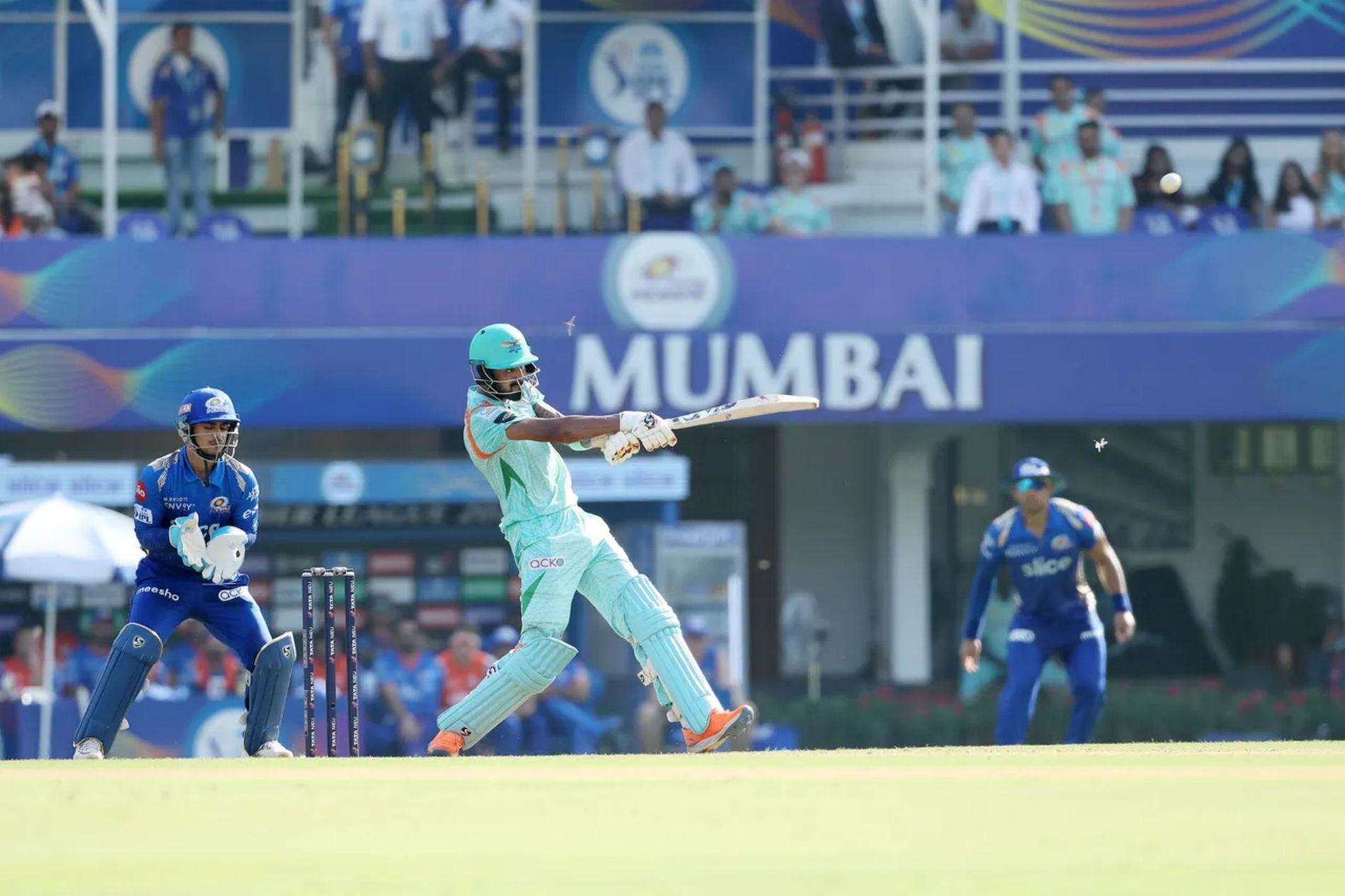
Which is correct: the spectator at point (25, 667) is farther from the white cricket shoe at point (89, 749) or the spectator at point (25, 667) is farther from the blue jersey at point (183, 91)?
the white cricket shoe at point (89, 749)

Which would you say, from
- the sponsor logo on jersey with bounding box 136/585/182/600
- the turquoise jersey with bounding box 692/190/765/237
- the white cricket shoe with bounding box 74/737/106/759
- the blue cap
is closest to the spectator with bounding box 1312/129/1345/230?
the turquoise jersey with bounding box 692/190/765/237

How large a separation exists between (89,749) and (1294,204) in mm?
13143

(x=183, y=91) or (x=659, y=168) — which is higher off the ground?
(x=183, y=91)

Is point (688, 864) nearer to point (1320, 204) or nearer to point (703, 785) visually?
point (703, 785)

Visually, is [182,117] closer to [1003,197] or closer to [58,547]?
[58,547]

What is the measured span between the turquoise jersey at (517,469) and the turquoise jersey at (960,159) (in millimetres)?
10819

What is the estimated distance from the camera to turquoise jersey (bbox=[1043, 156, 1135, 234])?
20000 mm

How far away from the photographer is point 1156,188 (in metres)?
20.3

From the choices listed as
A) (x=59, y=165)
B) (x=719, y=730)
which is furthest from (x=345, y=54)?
(x=719, y=730)

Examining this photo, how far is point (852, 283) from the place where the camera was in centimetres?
1961

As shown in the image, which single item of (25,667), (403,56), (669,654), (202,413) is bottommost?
(25,667)

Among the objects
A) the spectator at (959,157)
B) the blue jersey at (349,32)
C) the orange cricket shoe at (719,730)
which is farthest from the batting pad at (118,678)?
the spectator at (959,157)

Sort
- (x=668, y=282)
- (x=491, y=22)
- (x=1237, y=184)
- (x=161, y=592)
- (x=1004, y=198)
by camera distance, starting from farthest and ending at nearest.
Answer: (x=491, y=22) < (x=1237, y=184) < (x=1004, y=198) < (x=668, y=282) < (x=161, y=592)

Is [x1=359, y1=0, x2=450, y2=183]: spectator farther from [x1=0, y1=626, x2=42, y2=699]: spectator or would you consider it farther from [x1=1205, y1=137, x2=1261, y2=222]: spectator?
[x1=1205, y1=137, x2=1261, y2=222]: spectator
